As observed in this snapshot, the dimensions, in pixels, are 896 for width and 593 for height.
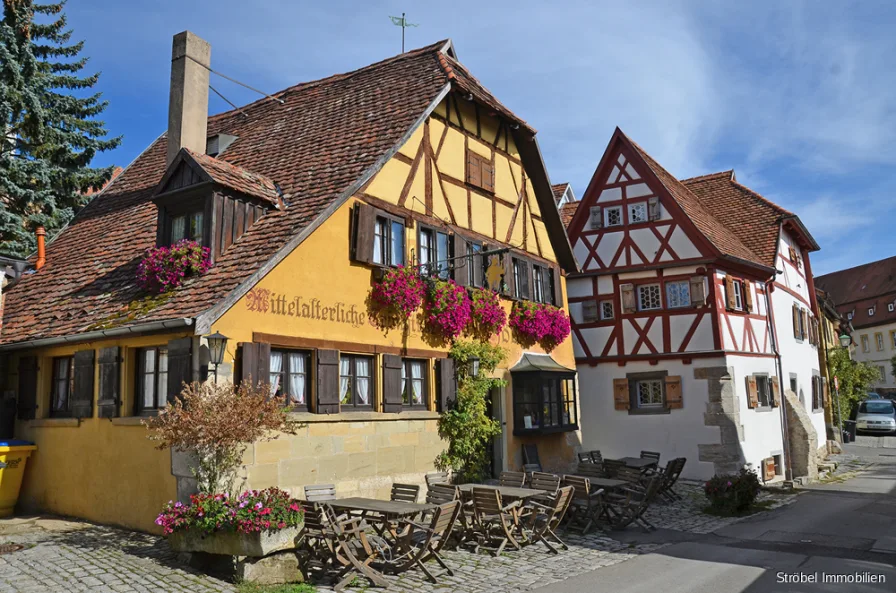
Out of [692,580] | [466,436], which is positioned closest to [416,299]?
[466,436]

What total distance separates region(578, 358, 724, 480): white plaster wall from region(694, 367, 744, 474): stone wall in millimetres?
129

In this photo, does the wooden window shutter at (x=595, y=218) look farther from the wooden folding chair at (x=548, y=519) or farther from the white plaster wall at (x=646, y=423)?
the wooden folding chair at (x=548, y=519)

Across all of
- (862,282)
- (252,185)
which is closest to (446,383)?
(252,185)

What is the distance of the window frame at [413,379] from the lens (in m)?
12.5

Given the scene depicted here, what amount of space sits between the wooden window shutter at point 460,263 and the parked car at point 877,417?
2743 centimetres

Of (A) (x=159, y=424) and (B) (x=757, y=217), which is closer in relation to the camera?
(A) (x=159, y=424)

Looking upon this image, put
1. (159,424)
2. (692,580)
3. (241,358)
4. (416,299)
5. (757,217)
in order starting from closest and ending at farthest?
(692,580), (159,424), (241,358), (416,299), (757,217)

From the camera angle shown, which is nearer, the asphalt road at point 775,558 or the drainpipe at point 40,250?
the asphalt road at point 775,558

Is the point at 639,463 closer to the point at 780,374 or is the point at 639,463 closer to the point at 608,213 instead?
the point at 780,374

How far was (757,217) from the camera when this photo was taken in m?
22.6

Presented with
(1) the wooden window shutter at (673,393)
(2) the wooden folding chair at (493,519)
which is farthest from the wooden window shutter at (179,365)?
(1) the wooden window shutter at (673,393)

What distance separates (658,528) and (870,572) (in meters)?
3.46

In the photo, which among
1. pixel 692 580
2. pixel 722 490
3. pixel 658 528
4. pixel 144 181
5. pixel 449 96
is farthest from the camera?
pixel 144 181

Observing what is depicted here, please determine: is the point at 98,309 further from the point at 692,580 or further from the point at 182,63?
the point at 692,580
